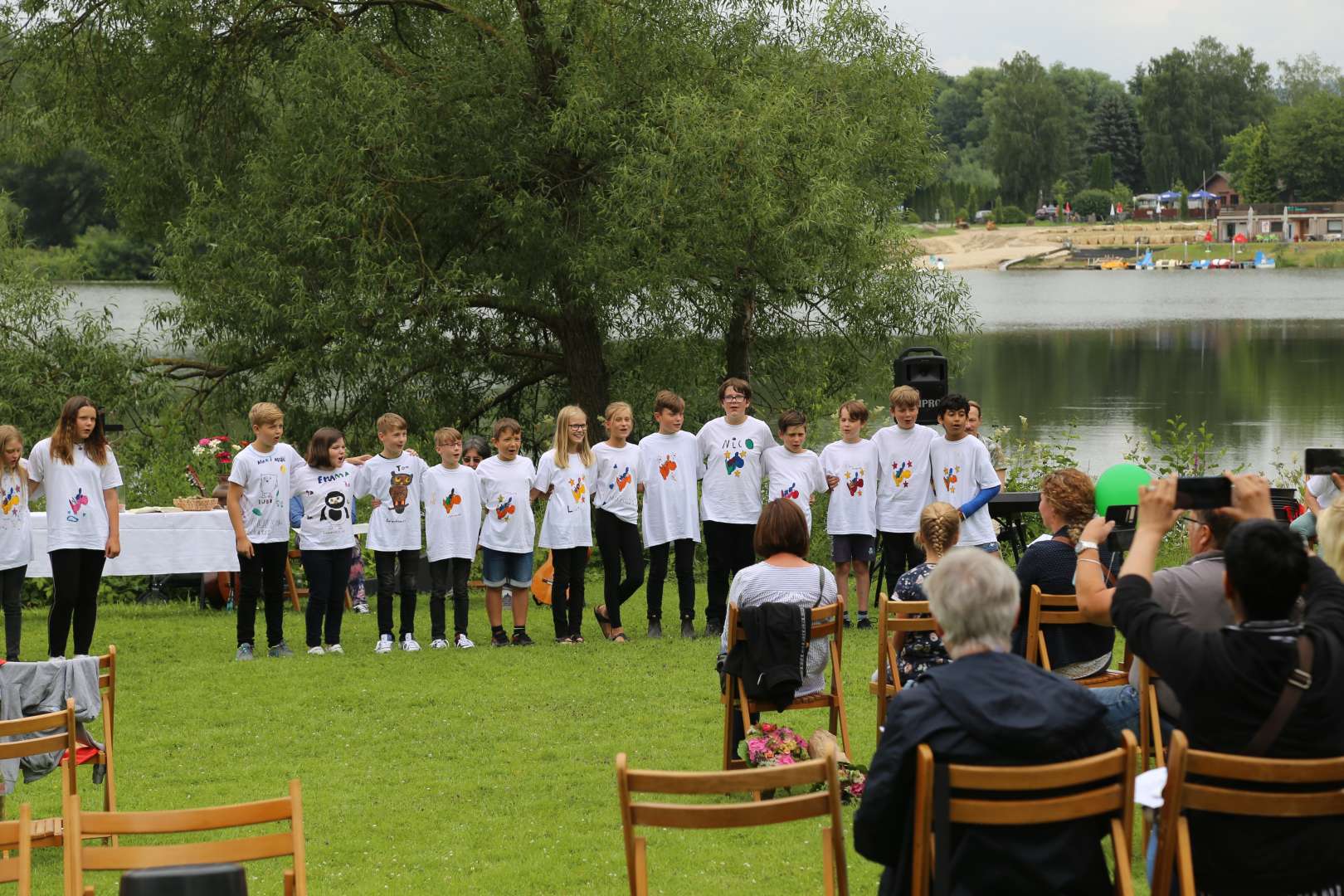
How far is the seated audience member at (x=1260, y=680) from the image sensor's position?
3.71 meters

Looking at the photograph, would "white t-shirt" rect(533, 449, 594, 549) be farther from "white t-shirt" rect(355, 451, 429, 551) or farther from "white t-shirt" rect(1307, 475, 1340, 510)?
"white t-shirt" rect(1307, 475, 1340, 510)

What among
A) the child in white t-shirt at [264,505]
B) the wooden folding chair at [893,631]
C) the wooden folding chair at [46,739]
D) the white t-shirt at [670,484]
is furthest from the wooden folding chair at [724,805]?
the white t-shirt at [670,484]

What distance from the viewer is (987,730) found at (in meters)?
3.62

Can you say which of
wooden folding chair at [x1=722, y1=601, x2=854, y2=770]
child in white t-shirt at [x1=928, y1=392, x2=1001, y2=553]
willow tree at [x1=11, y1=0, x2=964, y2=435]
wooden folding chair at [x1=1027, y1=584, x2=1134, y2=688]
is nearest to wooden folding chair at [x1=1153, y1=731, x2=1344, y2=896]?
wooden folding chair at [x1=1027, y1=584, x2=1134, y2=688]

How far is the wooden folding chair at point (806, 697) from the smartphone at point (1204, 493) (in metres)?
2.26

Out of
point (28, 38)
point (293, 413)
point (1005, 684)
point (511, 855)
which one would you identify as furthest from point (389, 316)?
point (1005, 684)

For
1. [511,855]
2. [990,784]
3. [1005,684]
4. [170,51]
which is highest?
[170,51]

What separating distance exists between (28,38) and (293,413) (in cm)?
558

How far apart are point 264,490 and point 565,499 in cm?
188

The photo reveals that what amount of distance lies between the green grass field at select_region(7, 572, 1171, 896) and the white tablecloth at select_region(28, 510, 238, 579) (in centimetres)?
79

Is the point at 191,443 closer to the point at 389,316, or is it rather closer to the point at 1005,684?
the point at 389,316

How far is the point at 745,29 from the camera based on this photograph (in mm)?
18094

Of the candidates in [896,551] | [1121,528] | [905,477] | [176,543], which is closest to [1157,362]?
[896,551]

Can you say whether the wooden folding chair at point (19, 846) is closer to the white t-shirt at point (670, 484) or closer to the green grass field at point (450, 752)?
the green grass field at point (450, 752)
